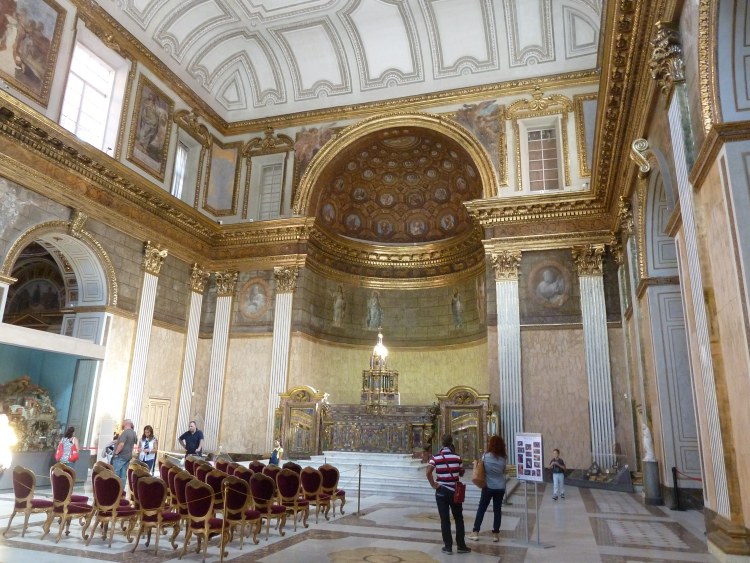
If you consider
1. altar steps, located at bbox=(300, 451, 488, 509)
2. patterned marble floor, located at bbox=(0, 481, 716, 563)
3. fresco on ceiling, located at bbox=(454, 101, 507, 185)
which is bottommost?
patterned marble floor, located at bbox=(0, 481, 716, 563)

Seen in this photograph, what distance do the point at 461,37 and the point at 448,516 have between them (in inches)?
596

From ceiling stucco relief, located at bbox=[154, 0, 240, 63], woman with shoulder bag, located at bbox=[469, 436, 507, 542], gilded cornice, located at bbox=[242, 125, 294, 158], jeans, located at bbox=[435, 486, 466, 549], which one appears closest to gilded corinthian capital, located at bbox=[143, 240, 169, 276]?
gilded cornice, located at bbox=[242, 125, 294, 158]

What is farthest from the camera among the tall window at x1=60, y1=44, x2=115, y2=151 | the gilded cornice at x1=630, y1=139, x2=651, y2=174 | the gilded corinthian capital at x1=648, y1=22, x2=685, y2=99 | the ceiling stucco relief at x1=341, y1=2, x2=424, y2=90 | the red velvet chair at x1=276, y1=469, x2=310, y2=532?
the ceiling stucco relief at x1=341, y1=2, x2=424, y2=90

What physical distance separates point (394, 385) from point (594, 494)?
6.24 m

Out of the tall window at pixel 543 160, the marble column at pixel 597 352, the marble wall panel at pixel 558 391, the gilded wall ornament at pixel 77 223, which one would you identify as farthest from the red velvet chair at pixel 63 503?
the tall window at pixel 543 160

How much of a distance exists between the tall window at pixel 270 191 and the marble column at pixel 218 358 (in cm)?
242

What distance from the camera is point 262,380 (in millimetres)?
17844

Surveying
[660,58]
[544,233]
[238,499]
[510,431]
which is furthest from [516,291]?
[238,499]

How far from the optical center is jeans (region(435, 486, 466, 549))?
6.45 meters

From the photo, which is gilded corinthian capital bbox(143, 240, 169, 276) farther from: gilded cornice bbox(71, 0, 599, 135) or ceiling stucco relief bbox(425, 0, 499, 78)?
ceiling stucco relief bbox(425, 0, 499, 78)

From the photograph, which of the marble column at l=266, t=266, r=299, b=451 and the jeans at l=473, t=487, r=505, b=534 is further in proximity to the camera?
the marble column at l=266, t=266, r=299, b=451

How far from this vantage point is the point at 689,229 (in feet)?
23.4

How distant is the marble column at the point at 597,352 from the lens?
14.6m

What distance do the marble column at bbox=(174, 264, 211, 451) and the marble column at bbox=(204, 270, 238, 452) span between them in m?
0.53
